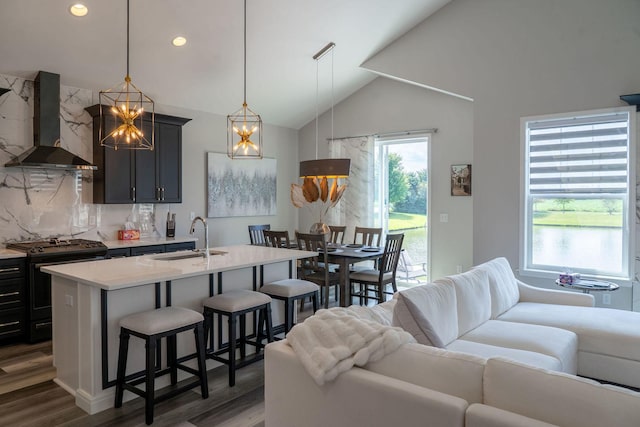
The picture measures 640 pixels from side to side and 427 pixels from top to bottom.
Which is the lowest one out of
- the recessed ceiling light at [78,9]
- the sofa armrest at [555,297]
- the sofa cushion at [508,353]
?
the sofa cushion at [508,353]

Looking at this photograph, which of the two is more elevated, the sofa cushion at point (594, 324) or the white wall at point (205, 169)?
the white wall at point (205, 169)

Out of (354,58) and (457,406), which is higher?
(354,58)

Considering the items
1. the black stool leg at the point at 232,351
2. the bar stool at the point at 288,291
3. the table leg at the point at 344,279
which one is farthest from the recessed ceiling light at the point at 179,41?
the black stool leg at the point at 232,351

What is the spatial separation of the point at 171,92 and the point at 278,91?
1582mm

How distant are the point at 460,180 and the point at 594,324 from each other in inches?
126

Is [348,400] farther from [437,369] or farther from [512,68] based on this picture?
[512,68]

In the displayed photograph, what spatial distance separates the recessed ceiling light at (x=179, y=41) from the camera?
4.75 m

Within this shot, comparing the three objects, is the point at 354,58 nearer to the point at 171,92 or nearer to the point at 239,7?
the point at 239,7

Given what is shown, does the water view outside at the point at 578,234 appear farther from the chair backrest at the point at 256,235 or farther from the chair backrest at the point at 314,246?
the chair backrest at the point at 256,235

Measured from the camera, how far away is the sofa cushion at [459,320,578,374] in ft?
9.12

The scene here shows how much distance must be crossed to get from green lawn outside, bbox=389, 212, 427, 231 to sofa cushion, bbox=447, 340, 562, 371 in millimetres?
3932

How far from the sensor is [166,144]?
5594 millimetres

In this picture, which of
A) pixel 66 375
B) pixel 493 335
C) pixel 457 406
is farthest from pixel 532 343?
pixel 66 375

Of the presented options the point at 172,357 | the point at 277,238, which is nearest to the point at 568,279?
the point at 277,238
